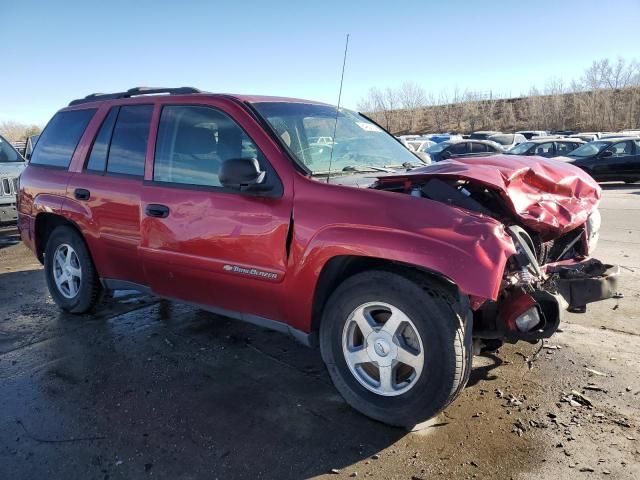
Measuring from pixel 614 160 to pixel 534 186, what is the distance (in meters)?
14.7

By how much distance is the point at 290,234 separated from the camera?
3156mm

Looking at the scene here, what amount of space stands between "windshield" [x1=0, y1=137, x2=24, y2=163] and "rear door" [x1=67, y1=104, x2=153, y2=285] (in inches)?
254

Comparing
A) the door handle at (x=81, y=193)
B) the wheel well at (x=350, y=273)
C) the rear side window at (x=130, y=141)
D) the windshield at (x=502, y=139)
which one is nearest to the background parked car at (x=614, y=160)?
the windshield at (x=502, y=139)

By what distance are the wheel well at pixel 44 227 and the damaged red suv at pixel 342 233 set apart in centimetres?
52

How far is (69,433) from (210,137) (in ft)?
6.79

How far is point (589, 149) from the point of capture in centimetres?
1659

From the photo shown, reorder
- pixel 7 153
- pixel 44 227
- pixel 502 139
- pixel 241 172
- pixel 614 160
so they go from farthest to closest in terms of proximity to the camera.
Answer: pixel 502 139 → pixel 614 160 → pixel 7 153 → pixel 44 227 → pixel 241 172

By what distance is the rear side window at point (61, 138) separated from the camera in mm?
4740

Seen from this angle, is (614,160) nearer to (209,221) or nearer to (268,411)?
(209,221)

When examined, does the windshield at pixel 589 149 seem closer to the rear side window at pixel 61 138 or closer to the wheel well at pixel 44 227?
the rear side window at pixel 61 138

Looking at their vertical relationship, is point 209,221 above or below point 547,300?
above

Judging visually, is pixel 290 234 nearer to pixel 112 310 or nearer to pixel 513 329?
pixel 513 329

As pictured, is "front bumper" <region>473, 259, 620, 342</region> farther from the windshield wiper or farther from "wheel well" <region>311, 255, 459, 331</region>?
the windshield wiper

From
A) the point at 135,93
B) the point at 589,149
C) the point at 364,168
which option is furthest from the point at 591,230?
the point at 589,149
